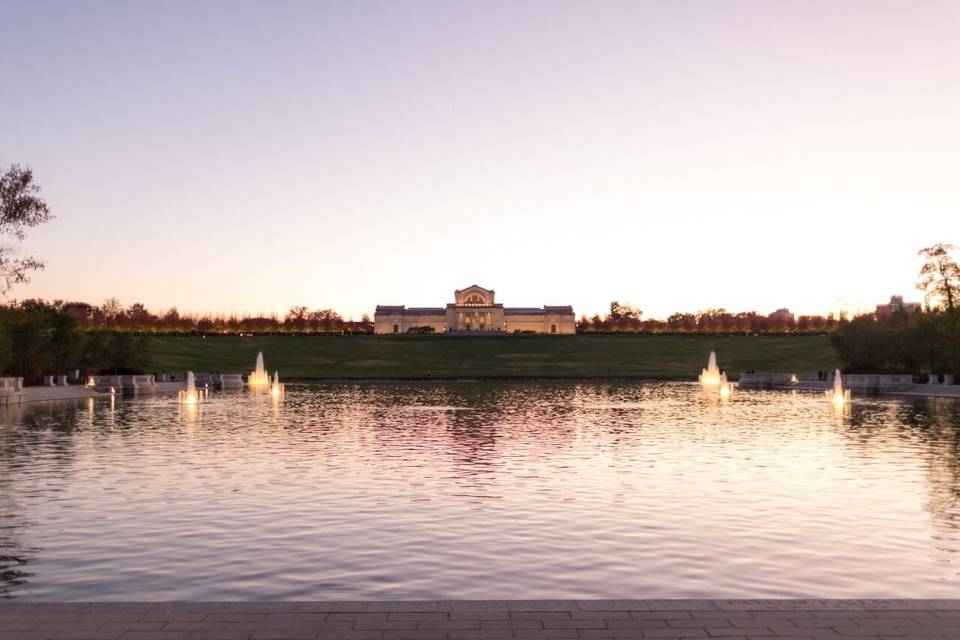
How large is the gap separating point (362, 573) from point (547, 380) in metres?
81.3

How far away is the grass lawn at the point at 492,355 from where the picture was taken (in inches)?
4557

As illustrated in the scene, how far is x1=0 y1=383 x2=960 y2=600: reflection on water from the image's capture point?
11672 mm

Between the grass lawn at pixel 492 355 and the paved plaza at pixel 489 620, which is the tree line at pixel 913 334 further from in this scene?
the paved plaza at pixel 489 620

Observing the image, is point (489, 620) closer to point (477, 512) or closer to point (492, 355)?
point (477, 512)

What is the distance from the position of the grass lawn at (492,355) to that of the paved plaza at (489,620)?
86801 millimetres

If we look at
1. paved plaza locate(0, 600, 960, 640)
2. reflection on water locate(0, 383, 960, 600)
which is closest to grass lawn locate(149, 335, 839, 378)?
reflection on water locate(0, 383, 960, 600)

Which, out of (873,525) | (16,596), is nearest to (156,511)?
(16,596)

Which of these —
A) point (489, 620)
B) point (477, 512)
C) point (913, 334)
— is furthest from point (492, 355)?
point (489, 620)

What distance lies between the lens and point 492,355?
143125mm

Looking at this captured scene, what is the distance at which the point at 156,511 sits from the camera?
16750mm

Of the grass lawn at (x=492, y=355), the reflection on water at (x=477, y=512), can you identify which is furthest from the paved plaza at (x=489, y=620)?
the grass lawn at (x=492, y=355)

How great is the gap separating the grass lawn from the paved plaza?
86.8 m

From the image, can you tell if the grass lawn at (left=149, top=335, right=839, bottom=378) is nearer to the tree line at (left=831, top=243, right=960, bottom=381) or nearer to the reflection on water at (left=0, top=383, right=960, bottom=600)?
the tree line at (left=831, top=243, right=960, bottom=381)

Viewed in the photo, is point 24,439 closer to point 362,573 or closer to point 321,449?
point 321,449
